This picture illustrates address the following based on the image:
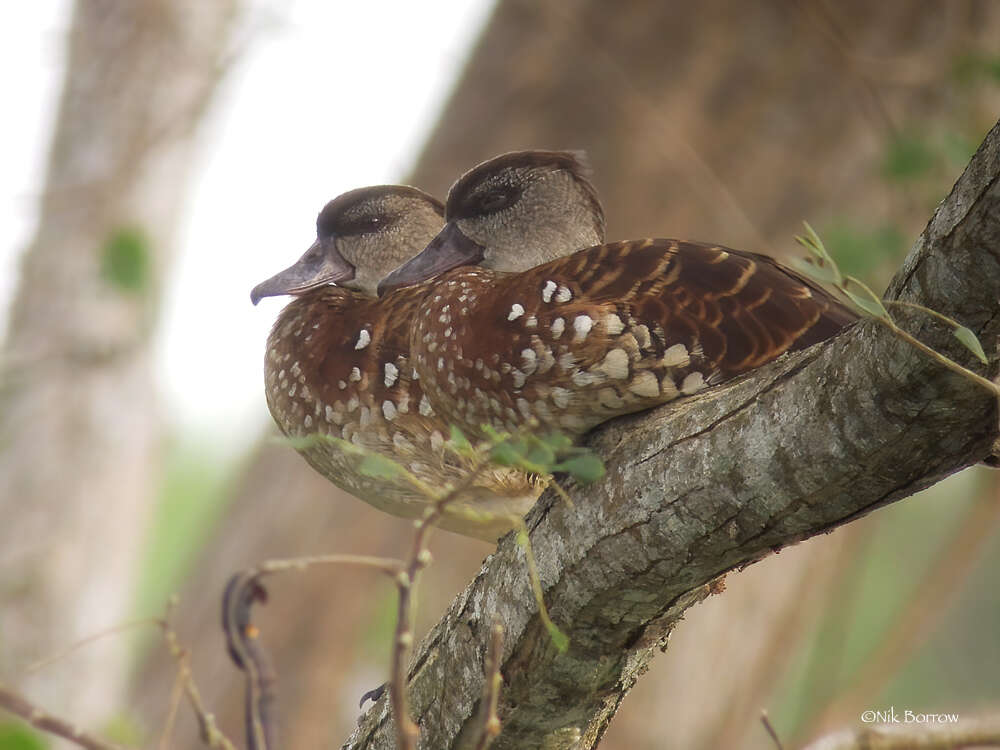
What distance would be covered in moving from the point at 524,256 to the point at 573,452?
906 mm

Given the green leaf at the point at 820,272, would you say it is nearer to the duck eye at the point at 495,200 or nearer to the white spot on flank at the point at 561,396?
the white spot on flank at the point at 561,396

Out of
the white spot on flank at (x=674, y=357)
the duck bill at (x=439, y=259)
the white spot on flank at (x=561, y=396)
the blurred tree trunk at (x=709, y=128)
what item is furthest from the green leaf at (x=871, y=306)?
the blurred tree trunk at (x=709, y=128)

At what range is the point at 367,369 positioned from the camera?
2.44 meters

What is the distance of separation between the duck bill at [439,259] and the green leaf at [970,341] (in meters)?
1.44

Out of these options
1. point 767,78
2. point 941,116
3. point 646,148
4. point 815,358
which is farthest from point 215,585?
point 815,358

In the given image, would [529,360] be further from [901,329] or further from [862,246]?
[862,246]

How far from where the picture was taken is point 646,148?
15.6 ft

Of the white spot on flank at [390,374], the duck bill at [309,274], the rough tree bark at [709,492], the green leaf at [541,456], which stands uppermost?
the duck bill at [309,274]

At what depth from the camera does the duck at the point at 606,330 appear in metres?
1.86

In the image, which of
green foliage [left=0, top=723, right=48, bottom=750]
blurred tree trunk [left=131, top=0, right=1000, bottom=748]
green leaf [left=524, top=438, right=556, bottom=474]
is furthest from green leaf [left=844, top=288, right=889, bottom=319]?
blurred tree trunk [left=131, top=0, right=1000, bottom=748]

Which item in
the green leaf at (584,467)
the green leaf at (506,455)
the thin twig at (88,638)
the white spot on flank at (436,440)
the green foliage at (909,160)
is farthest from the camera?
the green foliage at (909,160)

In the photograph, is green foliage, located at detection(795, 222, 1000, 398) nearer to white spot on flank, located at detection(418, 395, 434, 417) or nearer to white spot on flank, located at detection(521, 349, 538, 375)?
white spot on flank, located at detection(521, 349, 538, 375)

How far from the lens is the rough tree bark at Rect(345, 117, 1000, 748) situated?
130 centimetres

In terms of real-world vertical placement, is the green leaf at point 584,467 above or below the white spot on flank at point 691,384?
above
